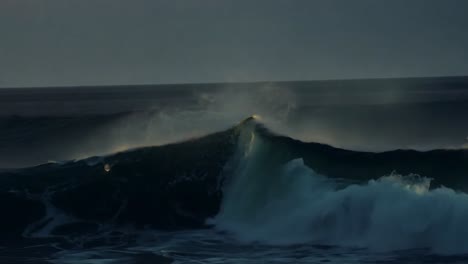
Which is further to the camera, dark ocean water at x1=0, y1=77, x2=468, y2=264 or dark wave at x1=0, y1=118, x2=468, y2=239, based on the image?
dark wave at x1=0, y1=118, x2=468, y2=239

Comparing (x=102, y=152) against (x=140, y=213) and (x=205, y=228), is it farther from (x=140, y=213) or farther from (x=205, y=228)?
(x=205, y=228)

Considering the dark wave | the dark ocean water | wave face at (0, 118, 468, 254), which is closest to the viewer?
the dark ocean water

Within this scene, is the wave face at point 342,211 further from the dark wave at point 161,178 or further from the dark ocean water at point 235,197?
the dark wave at point 161,178

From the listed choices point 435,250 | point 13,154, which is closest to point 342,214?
point 435,250

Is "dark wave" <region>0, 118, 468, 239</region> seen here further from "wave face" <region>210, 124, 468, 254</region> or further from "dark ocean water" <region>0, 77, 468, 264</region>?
"wave face" <region>210, 124, 468, 254</region>


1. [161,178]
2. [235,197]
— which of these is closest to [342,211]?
[235,197]

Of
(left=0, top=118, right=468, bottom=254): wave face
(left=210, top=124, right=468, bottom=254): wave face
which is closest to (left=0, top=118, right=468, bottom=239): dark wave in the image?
(left=0, top=118, right=468, bottom=254): wave face
